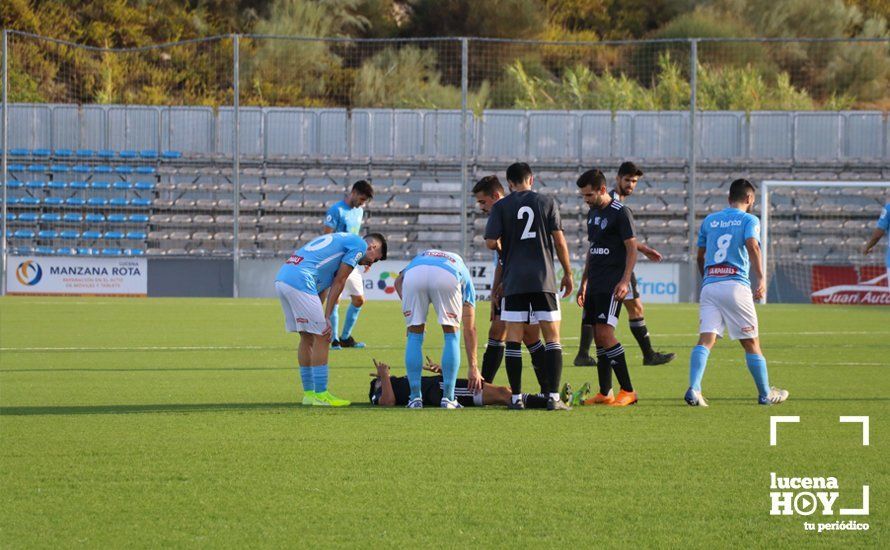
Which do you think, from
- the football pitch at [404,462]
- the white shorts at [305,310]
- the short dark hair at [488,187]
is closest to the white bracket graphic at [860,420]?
the football pitch at [404,462]

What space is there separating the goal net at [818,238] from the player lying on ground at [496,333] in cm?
2323

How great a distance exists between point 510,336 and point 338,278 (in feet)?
4.93

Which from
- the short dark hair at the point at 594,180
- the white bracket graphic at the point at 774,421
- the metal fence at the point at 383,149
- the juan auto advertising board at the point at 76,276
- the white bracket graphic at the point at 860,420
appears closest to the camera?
the white bracket graphic at the point at 774,421

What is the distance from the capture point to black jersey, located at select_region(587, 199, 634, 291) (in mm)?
11594

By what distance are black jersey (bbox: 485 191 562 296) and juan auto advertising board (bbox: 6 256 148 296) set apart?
25717 mm

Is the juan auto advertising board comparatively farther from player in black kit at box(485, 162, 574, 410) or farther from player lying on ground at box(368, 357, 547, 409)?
player in black kit at box(485, 162, 574, 410)

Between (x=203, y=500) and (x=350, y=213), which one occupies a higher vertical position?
(x=350, y=213)

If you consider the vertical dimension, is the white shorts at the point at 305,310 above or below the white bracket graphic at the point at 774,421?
above

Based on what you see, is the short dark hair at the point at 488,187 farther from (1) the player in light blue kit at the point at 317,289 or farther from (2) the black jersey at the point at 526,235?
(1) the player in light blue kit at the point at 317,289

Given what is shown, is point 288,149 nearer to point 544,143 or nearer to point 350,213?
point 544,143

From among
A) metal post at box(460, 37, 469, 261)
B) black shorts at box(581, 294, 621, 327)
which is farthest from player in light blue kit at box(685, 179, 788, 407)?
metal post at box(460, 37, 469, 261)

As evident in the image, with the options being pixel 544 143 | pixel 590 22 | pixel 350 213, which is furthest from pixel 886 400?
pixel 590 22

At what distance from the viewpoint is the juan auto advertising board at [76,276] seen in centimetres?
3403

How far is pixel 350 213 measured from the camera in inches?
691
